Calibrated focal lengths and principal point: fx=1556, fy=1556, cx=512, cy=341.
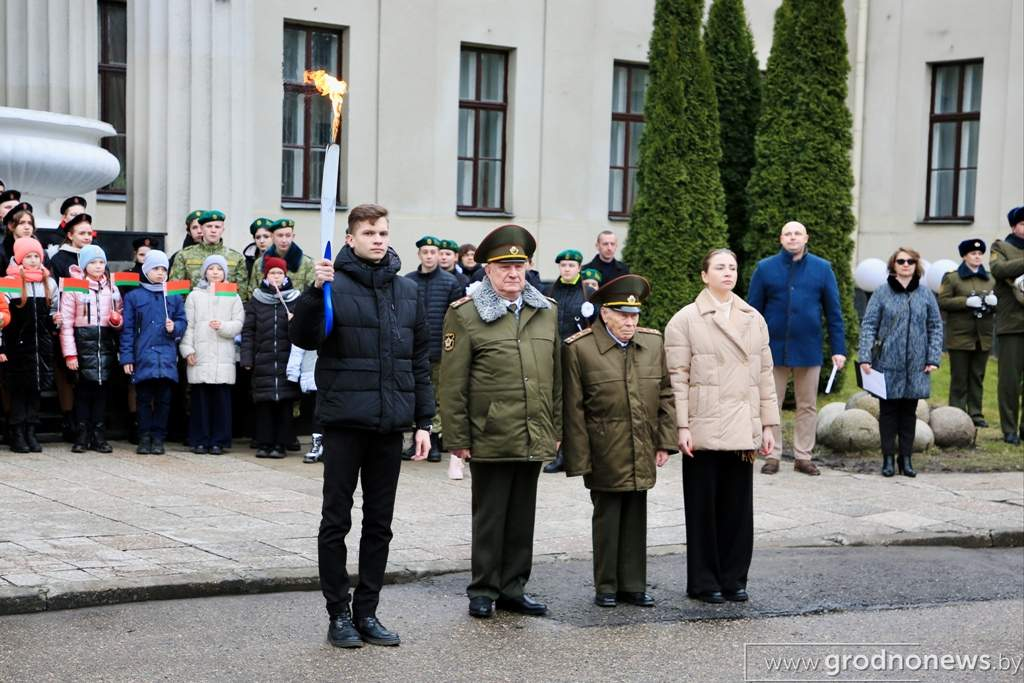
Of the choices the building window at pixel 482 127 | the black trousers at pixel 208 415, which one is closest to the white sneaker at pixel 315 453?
the black trousers at pixel 208 415

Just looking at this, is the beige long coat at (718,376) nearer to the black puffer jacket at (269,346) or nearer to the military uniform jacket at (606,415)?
the military uniform jacket at (606,415)

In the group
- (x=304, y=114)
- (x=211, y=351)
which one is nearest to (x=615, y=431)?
(x=211, y=351)

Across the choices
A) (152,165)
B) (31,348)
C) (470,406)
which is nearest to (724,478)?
(470,406)

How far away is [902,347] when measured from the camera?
13.0m

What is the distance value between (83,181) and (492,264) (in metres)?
8.63

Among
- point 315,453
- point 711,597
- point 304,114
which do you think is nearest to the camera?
point 711,597

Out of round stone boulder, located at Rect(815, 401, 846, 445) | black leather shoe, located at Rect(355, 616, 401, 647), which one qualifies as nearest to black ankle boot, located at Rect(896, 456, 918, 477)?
round stone boulder, located at Rect(815, 401, 846, 445)

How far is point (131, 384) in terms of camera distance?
12.9 meters

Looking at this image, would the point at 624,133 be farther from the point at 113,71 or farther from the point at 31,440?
the point at 31,440

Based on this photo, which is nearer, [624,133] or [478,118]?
[478,118]

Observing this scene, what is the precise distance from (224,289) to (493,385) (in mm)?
5727

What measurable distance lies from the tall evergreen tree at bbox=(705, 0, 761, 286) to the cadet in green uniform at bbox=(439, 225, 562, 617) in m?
13.2

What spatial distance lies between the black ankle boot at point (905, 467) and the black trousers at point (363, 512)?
22.8 feet

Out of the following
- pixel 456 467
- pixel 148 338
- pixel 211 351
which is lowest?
pixel 456 467
